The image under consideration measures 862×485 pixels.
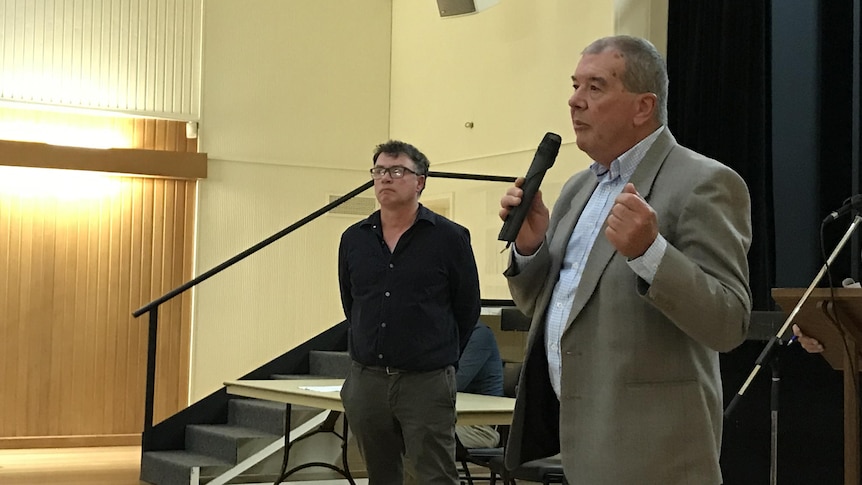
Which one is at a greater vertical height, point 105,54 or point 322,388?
point 105,54

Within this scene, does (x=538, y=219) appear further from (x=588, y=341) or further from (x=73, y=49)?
(x=73, y=49)

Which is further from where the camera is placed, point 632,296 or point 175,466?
point 175,466

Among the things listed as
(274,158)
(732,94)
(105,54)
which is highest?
(105,54)

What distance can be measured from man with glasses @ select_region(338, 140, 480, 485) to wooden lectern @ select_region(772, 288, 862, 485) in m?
1.13

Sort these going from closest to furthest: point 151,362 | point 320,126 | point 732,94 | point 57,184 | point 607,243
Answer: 1. point 607,243
2. point 732,94
3. point 151,362
4. point 57,184
5. point 320,126

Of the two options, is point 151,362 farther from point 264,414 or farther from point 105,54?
point 105,54

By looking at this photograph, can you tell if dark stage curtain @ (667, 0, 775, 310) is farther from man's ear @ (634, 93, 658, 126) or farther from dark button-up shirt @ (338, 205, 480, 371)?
man's ear @ (634, 93, 658, 126)

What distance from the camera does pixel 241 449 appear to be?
6086 millimetres

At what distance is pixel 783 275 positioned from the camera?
214 inches

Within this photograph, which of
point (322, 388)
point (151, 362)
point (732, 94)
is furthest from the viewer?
point (151, 362)

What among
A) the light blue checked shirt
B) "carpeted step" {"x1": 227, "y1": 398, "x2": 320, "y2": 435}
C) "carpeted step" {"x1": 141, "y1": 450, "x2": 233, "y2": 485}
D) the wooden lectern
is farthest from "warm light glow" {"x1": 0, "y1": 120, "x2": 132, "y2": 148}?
the light blue checked shirt

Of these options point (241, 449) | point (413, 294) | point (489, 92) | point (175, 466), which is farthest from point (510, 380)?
point (489, 92)

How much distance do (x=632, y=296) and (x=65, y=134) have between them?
7700mm

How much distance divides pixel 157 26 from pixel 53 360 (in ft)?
9.90
